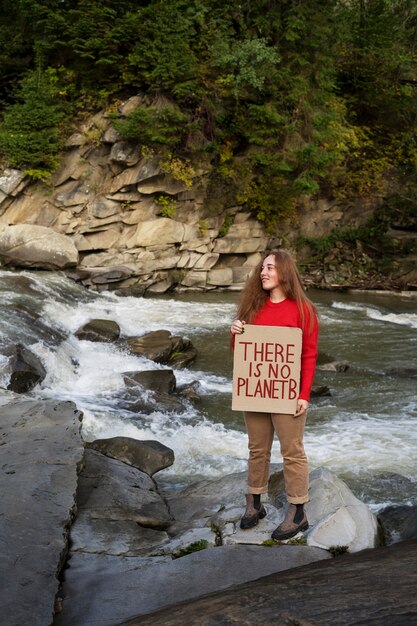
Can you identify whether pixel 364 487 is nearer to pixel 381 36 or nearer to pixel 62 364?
pixel 62 364

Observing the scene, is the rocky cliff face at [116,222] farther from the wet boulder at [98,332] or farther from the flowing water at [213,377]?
the wet boulder at [98,332]

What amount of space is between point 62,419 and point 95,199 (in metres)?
12.6

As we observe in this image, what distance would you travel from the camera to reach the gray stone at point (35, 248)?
53.8 feet

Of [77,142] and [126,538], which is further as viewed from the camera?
[77,142]

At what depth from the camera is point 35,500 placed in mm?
4266

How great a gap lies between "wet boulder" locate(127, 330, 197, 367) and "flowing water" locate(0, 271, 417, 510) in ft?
0.75

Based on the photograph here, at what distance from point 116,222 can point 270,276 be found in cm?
1433

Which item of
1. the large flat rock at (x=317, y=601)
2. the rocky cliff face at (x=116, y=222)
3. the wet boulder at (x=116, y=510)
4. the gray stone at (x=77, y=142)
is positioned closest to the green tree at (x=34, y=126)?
the gray stone at (x=77, y=142)

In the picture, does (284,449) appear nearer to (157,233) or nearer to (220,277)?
(157,233)

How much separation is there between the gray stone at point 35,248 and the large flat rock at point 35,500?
10408 millimetres

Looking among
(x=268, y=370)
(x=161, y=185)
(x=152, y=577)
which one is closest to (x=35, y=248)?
(x=161, y=185)

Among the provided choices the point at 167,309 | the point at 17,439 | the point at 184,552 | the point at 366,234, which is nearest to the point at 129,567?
the point at 184,552

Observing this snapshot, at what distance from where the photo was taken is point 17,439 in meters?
5.41

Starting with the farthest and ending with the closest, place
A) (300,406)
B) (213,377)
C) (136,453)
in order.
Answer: (213,377), (136,453), (300,406)
